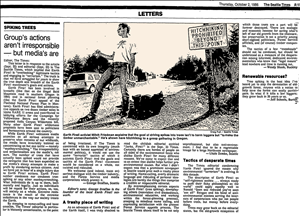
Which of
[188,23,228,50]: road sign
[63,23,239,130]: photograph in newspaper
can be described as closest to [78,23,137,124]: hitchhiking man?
[63,23,239,130]: photograph in newspaper

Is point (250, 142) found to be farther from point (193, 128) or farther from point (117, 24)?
point (117, 24)

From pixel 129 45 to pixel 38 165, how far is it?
235 centimetres

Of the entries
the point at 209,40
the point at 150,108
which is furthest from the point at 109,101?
the point at 209,40

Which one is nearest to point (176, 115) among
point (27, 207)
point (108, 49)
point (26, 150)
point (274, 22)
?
point (108, 49)

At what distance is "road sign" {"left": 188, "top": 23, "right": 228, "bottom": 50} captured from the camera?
12.2 feet

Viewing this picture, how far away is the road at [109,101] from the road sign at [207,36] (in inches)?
26.1

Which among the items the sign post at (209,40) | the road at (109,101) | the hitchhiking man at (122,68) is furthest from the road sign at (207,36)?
the hitchhiking man at (122,68)

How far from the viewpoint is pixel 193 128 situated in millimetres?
3674

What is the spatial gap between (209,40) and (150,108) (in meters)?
1.45

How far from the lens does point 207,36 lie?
3.74 m

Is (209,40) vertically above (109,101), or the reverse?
(209,40)

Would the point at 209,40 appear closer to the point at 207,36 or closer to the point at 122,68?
the point at 207,36

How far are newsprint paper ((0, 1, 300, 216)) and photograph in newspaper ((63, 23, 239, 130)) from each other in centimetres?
2

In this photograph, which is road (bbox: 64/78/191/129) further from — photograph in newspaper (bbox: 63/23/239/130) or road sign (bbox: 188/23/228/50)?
road sign (bbox: 188/23/228/50)
